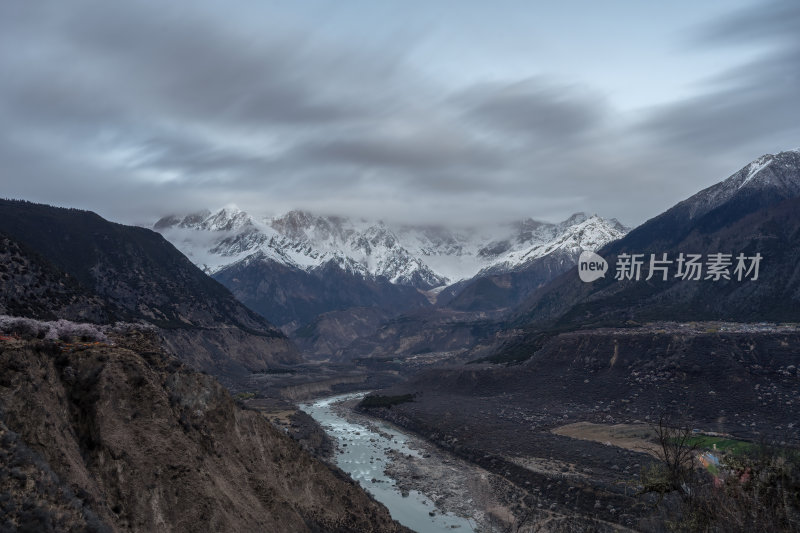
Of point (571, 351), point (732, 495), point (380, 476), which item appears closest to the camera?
point (732, 495)

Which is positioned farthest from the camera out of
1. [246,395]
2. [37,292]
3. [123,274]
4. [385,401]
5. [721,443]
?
[123,274]

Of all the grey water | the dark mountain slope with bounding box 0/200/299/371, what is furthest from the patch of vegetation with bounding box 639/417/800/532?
the dark mountain slope with bounding box 0/200/299/371

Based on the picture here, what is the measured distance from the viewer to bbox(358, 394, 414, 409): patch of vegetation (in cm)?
13150

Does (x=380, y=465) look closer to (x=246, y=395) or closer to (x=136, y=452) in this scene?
(x=136, y=452)

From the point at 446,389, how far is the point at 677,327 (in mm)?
59304

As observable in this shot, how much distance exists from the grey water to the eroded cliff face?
761 inches

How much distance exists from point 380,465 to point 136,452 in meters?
58.4

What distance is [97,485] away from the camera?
80.1ft

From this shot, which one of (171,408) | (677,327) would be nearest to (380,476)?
(171,408)

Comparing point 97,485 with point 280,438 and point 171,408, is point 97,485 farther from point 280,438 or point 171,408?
point 280,438

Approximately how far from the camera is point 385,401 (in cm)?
13388

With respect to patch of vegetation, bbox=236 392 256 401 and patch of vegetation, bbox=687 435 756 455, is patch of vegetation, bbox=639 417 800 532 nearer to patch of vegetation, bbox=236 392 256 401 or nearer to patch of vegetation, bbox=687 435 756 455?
patch of vegetation, bbox=687 435 756 455

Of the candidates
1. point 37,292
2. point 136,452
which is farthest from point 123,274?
point 136,452

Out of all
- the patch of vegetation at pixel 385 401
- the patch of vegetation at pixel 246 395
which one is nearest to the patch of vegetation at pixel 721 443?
the patch of vegetation at pixel 385 401
